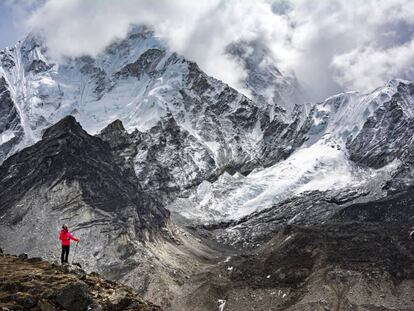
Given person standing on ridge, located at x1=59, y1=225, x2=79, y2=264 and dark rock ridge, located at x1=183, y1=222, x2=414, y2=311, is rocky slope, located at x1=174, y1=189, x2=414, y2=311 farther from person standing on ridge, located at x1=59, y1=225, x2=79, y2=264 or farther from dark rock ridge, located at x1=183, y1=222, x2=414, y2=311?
person standing on ridge, located at x1=59, y1=225, x2=79, y2=264

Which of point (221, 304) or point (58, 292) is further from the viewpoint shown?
point (221, 304)

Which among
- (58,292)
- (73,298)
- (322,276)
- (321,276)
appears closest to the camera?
(73,298)

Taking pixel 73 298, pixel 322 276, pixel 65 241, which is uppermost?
pixel 322 276

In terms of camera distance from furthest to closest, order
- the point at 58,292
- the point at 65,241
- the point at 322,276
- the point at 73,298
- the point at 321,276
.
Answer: the point at 321,276
the point at 322,276
the point at 65,241
the point at 58,292
the point at 73,298

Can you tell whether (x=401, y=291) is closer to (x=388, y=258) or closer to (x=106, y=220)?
(x=388, y=258)

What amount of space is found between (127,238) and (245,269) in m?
47.6

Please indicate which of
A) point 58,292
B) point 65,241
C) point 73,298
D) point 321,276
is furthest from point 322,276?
point 73,298

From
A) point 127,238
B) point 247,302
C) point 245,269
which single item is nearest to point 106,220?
point 127,238

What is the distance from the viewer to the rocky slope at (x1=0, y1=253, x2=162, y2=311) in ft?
118

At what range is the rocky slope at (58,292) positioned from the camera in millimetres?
35938

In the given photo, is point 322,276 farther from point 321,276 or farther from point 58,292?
point 58,292

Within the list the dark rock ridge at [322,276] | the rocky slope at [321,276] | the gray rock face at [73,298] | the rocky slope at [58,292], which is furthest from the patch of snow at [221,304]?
the gray rock face at [73,298]

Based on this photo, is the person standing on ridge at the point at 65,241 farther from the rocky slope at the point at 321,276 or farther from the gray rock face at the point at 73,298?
the rocky slope at the point at 321,276

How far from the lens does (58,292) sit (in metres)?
36.4
